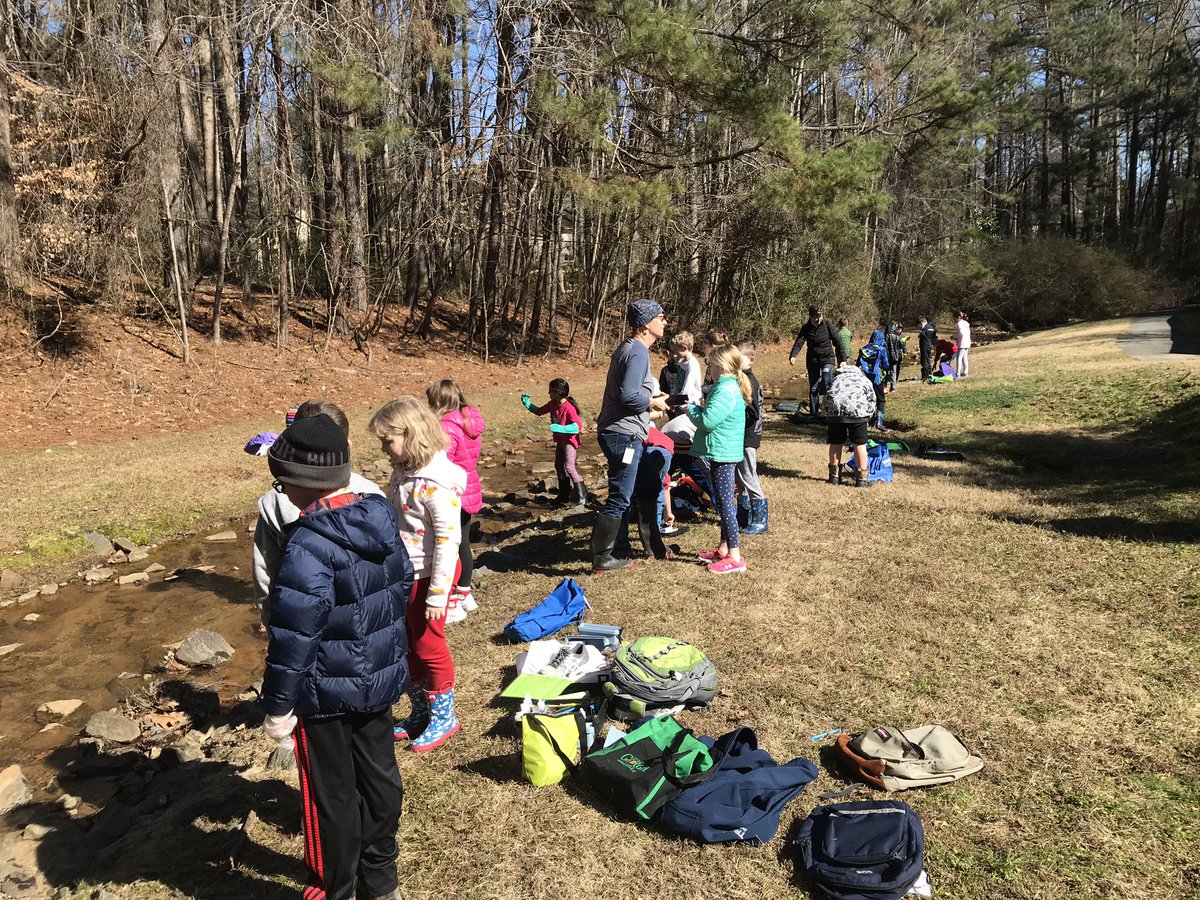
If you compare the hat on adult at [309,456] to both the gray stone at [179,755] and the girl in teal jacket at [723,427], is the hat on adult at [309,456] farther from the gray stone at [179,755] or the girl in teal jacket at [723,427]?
the girl in teal jacket at [723,427]

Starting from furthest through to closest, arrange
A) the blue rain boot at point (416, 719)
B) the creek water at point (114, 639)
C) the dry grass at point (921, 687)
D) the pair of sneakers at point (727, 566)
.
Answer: the pair of sneakers at point (727, 566) < the creek water at point (114, 639) < the blue rain boot at point (416, 719) < the dry grass at point (921, 687)

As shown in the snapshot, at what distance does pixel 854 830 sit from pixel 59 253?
18.0 metres

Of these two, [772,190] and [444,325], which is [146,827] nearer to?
[772,190]

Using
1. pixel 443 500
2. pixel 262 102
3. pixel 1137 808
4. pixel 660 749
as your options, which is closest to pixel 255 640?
pixel 443 500

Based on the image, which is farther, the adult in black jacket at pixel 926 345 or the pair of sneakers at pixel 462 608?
the adult in black jacket at pixel 926 345

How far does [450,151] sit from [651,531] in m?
14.5

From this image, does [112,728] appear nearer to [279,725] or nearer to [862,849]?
[279,725]

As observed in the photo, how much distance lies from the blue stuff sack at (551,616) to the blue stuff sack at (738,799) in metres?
1.92

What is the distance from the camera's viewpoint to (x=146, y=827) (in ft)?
12.8

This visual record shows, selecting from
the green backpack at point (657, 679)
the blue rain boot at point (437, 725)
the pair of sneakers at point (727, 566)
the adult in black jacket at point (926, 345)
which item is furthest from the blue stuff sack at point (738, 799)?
the adult in black jacket at point (926, 345)

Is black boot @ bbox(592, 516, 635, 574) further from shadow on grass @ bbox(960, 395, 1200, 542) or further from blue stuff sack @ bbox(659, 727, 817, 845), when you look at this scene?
shadow on grass @ bbox(960, 395, 1200, 542)

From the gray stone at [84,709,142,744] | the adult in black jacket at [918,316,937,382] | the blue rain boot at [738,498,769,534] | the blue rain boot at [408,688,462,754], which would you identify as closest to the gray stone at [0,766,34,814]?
the gray stone at [84,709,142,744]

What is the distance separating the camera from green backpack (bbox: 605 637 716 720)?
448 centimetres

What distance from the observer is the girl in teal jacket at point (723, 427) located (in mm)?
6328
